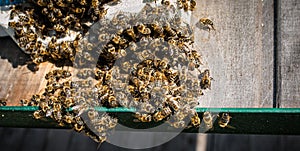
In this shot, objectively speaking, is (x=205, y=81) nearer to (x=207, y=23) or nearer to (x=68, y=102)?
(x=207, y=23)

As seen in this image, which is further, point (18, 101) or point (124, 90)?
point (18, 101)

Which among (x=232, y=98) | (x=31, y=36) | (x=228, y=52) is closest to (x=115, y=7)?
(x=31, y=36)

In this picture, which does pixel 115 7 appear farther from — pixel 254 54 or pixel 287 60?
pixel 287 60

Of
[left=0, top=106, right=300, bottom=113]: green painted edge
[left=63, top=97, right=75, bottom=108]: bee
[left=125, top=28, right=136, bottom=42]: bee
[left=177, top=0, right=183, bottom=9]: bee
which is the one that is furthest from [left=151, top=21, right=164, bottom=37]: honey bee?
[left=63, top=97, right=75, bottom=108]: bee

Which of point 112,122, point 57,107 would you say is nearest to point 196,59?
point 112,122

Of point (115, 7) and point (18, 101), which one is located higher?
point (115, 7)

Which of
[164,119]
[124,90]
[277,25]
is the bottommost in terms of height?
[164,119]
